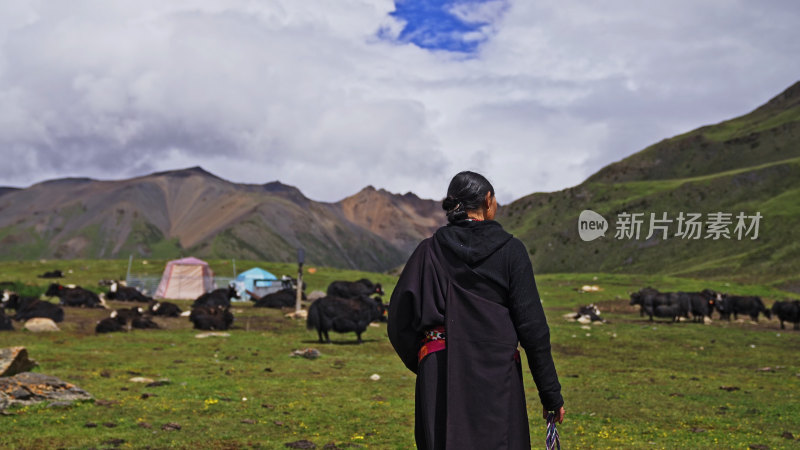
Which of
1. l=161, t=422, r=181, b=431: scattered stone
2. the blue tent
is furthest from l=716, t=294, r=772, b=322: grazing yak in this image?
l=161, t=422, r=181, b=431: scattered stone

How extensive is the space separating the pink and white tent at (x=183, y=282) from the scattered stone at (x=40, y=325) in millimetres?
24941

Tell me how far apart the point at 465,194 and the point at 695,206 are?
14218 cm

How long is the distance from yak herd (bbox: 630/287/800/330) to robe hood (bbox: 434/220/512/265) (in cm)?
3588

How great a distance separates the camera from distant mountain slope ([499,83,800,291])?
3885 inches

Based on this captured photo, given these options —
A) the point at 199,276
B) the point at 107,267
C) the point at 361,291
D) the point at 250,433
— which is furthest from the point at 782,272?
the point at 250,433

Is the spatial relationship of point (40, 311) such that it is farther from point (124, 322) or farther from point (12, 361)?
point (12, 361)

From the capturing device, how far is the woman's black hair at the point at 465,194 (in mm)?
5523

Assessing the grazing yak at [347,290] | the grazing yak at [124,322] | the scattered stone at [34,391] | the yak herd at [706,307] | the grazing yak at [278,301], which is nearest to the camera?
the scattered stone at [34,391]

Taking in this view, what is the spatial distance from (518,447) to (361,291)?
3997 centimetres

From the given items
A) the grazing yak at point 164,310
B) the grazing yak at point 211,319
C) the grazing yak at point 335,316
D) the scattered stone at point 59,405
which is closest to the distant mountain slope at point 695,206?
the grazing yak at point 335,316

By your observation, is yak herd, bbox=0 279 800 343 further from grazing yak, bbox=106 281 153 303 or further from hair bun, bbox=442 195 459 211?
hair bun, bbox=442 195 459 211

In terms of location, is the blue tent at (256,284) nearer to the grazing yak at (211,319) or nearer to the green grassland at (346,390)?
the green grassland at (346,390)

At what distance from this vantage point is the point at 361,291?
4494 centimetres

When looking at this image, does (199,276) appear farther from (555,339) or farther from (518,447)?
(518,447)
